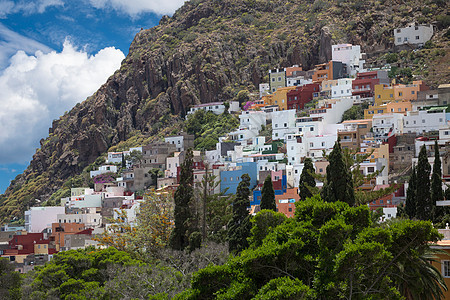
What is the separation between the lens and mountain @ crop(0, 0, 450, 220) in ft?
319

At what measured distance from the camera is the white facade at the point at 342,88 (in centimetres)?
7669

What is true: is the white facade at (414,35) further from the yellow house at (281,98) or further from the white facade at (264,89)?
the white facade at (264,89)

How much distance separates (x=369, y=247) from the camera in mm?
18281

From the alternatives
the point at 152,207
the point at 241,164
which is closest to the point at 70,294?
the point at 152,207

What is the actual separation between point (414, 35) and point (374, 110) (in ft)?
80.0

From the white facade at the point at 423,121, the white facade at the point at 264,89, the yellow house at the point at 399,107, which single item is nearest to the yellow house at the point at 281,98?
the white facade at the point at 264,89

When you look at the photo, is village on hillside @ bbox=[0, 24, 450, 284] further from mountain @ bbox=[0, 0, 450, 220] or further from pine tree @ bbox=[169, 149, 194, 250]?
pine tree @ bbox=[169, 149, 194, 250]

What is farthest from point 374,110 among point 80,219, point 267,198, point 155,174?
point 267,198

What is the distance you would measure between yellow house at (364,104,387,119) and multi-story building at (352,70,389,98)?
608cm

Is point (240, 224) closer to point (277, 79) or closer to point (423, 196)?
point (423, 196)

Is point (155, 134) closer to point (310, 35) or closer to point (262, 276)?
point (310, 35)

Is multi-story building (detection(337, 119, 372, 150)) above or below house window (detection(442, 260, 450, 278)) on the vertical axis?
above

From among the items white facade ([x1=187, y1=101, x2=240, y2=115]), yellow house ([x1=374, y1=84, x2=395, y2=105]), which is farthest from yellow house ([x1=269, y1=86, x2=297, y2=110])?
yellow house ([x1=374, y1=84, x2=395, y2=105])

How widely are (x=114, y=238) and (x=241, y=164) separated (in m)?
19.5
